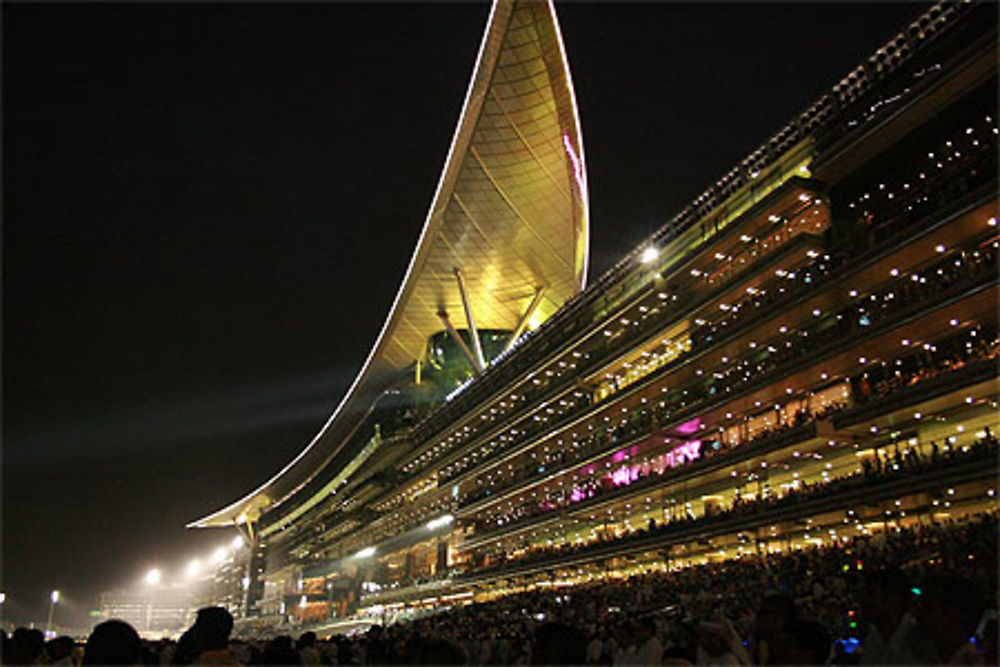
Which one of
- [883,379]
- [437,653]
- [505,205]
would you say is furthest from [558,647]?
[505,205]

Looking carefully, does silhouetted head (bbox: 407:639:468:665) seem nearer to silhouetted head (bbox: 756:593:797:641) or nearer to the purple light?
silhouetted head (bbox: 756:593:797:641)

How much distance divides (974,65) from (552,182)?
36674 millimetres

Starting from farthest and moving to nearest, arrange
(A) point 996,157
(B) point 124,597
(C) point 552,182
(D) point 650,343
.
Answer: (B) point 124,597 → (C) point 552,182 → (D) point 650,343 → (A) point 996,157

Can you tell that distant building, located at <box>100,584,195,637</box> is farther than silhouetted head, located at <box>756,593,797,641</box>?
Yes

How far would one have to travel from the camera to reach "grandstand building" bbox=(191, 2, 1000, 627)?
1888 cm

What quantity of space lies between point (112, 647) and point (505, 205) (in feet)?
169

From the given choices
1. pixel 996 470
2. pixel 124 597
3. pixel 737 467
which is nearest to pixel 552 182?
pixel 737 467

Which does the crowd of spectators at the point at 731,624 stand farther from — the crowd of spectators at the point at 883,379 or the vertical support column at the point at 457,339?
the vertical support column at the point at 457,339

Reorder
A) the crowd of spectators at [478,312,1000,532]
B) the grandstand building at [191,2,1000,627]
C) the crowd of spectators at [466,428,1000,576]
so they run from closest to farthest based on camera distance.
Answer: the crowd of spectators at [466,428,1000,576] < the crowd of spectators at [478,312,1000,532] < the grandstand building at [191,2,1000,627]

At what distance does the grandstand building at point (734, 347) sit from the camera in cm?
1888

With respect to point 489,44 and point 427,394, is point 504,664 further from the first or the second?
point 427,394

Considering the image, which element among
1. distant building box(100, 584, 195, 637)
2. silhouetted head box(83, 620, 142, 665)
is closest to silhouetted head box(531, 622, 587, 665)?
silhouetted head box(83, 620, 142, 665)

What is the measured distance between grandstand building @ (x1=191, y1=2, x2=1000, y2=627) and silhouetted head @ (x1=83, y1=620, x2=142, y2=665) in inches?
657

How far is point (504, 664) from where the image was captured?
12.8 meters
